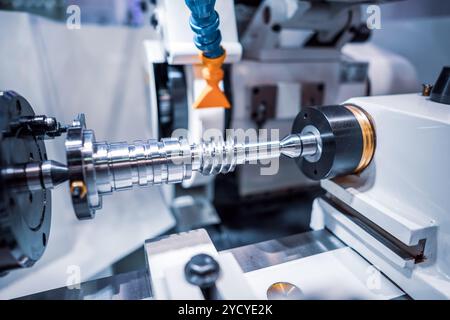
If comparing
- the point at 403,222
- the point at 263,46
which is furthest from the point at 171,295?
the point at 263,46

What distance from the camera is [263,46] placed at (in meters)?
0.94

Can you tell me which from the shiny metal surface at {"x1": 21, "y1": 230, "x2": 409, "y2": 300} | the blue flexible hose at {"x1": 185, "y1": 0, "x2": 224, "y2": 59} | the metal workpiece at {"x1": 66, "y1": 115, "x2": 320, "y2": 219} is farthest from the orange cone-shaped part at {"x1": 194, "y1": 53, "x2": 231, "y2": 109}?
the shiny metal surface at {"x1": 21, "y1": 230, "x2": 409, "y2": 300}

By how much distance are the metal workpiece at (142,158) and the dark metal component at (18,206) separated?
65 millimetres

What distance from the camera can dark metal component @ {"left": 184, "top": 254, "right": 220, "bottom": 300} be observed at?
Answer: 354 mm

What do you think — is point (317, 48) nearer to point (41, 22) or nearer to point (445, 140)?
point (445, 140)

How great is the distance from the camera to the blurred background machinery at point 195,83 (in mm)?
758

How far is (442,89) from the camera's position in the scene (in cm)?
52

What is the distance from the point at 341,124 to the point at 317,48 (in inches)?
24.0

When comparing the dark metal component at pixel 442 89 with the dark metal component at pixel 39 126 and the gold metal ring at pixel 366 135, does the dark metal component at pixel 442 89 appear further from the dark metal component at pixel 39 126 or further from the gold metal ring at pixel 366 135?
the dark metal component at pixel 39 126

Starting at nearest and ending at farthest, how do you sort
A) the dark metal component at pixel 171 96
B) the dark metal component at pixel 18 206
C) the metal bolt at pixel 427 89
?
the dark metal component at pixel 18 206 → the metal bolt at pixel 427 89 → the dark metal component at pixel 171 96

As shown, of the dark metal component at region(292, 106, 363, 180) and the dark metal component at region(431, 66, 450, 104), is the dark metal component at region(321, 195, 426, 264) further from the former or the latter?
the dark metal component at region(431, 66, 450, 104)

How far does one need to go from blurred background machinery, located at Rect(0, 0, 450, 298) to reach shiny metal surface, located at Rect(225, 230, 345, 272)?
3 centimetres

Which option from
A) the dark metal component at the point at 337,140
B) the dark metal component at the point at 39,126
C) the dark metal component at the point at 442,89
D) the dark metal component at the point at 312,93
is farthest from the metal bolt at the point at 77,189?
the dark metal component at the point at 312,93

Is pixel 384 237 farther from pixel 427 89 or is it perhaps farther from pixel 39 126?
pixel 39 126
